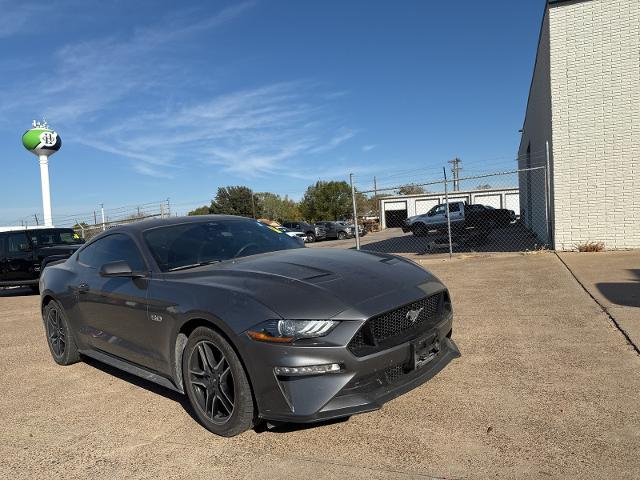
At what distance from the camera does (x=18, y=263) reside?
1109 cm

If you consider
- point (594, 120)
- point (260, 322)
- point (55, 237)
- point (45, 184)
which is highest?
point (45, 184)

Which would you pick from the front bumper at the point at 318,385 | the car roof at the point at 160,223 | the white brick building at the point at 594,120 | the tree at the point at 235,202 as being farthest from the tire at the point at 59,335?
the tree at the point at 235,202

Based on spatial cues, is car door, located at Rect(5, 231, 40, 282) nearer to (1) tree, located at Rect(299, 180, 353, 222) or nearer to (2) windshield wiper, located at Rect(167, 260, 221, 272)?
(2) windshield wiper, located at Rect(167, 260, 221, 272)

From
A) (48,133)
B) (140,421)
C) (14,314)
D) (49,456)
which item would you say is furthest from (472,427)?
(48,133)

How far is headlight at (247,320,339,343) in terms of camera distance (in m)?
2.87

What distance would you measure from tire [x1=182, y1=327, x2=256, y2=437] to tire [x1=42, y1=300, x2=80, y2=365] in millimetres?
2207

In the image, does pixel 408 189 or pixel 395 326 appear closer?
pixel 395 326

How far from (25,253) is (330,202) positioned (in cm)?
5347

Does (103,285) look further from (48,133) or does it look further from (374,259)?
(48,133)

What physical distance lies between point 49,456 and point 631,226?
11.4 m

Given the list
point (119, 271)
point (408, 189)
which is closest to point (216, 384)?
point (119, 271)

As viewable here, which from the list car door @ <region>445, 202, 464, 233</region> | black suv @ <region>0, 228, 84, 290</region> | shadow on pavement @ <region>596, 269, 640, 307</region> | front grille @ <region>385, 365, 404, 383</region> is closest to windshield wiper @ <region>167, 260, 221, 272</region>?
front grille @ <region>385, 365, 404, 383</region>

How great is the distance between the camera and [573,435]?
9.68 ft

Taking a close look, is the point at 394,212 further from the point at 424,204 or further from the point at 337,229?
the point at 337,229
